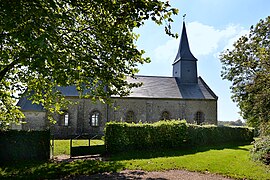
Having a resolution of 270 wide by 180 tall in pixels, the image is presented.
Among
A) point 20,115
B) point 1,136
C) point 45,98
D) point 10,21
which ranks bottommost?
point 1,136

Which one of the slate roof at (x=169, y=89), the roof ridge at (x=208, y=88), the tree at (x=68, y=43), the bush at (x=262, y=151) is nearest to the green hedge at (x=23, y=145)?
the tree at (x=68, y=43)

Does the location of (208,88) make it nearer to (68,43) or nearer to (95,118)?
(95,118)

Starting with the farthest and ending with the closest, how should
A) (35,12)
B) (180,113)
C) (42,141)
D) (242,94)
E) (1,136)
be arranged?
(180,113), (242,94), (42,141), (1,136), (35,12)

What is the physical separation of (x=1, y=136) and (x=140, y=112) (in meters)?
17.4

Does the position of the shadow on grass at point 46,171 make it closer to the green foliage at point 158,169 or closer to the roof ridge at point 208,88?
the green foliage at point 158,169

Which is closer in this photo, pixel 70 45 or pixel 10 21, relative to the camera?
pixel 10 21

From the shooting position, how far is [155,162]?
34.6 ft

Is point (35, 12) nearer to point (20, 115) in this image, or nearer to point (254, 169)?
point (20, 115)

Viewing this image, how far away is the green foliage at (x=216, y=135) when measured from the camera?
54.6 ft

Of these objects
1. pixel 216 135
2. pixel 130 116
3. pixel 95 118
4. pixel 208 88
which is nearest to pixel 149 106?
pixel 130 116

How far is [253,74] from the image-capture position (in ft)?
42.1

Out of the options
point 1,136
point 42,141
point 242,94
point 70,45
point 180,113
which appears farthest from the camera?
point 180,113

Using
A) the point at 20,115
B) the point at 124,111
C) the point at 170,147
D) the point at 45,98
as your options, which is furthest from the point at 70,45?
the point at 124,111

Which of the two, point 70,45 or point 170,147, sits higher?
point 70,45
